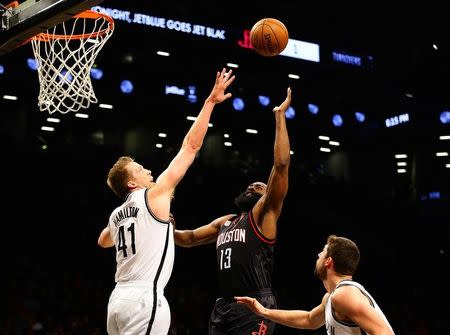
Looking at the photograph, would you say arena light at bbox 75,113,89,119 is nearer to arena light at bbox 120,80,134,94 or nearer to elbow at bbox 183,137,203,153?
arena light at bbox 120,80,134,94

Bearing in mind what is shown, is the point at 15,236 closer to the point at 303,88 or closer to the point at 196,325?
the point at 196,325

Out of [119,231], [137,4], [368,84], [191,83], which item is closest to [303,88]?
[368,84]

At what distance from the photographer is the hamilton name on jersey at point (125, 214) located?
4129 mm

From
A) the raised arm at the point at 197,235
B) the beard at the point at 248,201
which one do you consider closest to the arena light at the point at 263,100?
the raised arm at the point at 197,235

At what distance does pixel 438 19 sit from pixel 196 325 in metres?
14.6

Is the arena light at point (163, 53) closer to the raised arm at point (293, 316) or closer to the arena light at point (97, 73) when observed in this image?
the arena light at point (97, 73)

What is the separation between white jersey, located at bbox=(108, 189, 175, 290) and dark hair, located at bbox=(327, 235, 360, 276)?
1036 mm

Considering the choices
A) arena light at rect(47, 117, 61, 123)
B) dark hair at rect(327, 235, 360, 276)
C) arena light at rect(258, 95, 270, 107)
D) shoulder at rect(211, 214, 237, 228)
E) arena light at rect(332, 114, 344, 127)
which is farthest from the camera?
arena light at rect(332, 114, 344, 127)

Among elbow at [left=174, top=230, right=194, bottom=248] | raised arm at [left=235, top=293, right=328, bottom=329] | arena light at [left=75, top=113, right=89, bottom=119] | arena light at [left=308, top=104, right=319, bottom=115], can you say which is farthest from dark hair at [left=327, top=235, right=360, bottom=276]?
arena light at [left=308, top=104, right=319, bottom=115]

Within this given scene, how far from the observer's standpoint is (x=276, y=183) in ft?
16.1

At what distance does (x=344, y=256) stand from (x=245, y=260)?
1.02m

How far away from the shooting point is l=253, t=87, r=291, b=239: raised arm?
491 centimetres

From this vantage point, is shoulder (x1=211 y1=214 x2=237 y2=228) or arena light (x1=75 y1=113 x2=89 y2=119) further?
arena light (x1=75 y1=113 x2=89 y2=119)

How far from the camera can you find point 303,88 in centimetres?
2269
